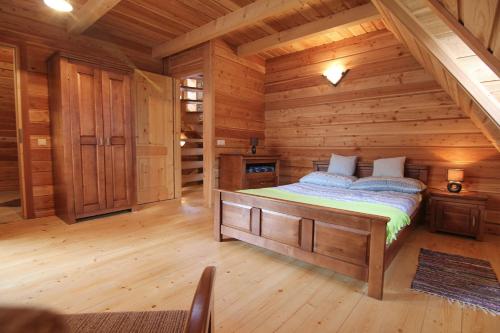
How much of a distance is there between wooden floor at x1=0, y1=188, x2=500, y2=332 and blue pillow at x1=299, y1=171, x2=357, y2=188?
987 millimetres

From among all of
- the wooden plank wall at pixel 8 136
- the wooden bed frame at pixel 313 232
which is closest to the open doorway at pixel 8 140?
the wooden plank wall at pixel 8 136

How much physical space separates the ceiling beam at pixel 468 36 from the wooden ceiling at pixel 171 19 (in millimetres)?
1937

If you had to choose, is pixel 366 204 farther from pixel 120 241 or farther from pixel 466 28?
pixel 120 241

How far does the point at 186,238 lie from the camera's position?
2.76m

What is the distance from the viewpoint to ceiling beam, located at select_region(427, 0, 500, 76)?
110cm

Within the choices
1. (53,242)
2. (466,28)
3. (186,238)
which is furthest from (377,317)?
(53,242)

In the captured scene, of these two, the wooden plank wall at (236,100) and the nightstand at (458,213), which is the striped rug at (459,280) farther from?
the wooden plank wall at (236,100)

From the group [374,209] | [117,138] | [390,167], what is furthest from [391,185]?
[117,138]

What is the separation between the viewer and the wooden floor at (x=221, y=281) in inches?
59.8

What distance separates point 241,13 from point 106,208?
3.10 meters

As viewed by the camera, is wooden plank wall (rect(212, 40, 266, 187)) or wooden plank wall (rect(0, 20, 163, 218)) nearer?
wooden plank wall (rect(0, 20, 163, 218))

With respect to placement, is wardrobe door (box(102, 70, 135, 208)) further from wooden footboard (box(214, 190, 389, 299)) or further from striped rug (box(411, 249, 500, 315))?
striped rug (box(411, 249, 500, 315))

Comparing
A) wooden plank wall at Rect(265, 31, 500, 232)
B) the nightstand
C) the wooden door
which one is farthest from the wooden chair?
wooden plank wall at Rect(265, 31, 500, 232)

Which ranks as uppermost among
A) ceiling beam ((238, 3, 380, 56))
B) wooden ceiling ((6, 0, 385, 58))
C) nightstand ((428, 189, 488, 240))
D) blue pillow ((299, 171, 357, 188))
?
wooden ceiling ((6, 0, 385, 58))
